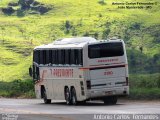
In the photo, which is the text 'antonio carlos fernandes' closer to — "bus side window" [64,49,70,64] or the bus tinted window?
"bus side window" [64,49,70,64]

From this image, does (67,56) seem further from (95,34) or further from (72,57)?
(95,34)

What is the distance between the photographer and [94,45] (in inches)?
1237

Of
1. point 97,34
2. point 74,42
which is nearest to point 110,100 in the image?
point 74,42

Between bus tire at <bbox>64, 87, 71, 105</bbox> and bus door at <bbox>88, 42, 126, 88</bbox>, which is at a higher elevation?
bus door at <bbox>88, 42, 126, 88</bbox>

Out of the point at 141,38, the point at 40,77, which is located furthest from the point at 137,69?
the point at 40,77

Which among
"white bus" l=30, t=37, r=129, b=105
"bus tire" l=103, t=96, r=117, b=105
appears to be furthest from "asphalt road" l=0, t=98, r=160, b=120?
"bus tire" l=103, t=96, r=117, b=105

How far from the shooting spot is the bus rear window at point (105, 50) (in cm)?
3130

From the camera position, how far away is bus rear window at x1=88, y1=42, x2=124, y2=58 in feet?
103

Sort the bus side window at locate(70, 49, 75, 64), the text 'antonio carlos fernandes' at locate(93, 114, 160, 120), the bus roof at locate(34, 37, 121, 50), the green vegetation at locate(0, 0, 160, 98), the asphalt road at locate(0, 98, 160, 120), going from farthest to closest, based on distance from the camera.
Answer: the green vegetation at locate(0, 0, 160, 98) → the bus side window at locate(70, 49, 75, 64) → the bus roof at locate(34, 37, 121, 50) → the asphalt road at locate(0, 98, 160, 120) → the text 'antonio carlos fernandes' at locate(93, 114, 160, 120)

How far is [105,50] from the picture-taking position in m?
31.6

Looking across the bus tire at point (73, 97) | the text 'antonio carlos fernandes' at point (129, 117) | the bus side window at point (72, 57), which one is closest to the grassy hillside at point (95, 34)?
the bus tire at point (73, 97)

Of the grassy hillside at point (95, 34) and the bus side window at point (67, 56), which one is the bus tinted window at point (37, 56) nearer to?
the bus side window at point (67, 56)

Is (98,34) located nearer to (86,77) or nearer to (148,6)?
(148,6)

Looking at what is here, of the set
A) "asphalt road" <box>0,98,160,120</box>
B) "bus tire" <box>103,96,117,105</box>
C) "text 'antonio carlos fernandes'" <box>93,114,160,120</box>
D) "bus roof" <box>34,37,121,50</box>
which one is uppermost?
"bus roof" <box>34,37,121,50</box>
